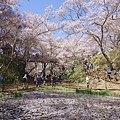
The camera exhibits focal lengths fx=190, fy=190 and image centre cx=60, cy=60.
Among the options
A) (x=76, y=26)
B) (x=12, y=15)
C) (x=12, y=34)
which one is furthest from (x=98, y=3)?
(x=12, y=34)

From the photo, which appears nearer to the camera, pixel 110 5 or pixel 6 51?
pixel 110 5

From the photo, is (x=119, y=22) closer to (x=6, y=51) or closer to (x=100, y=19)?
(x=100, y=19)

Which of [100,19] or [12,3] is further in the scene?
[100,19]

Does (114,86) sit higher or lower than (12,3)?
lower

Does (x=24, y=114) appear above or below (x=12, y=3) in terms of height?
below

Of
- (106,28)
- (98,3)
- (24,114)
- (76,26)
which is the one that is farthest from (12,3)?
(24,114)

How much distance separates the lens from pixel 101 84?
779 inches

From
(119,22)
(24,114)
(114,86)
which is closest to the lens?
(24,114)

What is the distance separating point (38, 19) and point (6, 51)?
7182mm

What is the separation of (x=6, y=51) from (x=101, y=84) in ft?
46.1

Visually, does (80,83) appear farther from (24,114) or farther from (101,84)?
(24,114)

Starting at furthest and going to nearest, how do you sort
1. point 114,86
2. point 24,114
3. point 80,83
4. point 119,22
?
point 80,83 < point 119,22 < point 114,86 < point 24,114

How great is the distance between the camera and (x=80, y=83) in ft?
76.1

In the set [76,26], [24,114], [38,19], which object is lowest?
[24,114]
